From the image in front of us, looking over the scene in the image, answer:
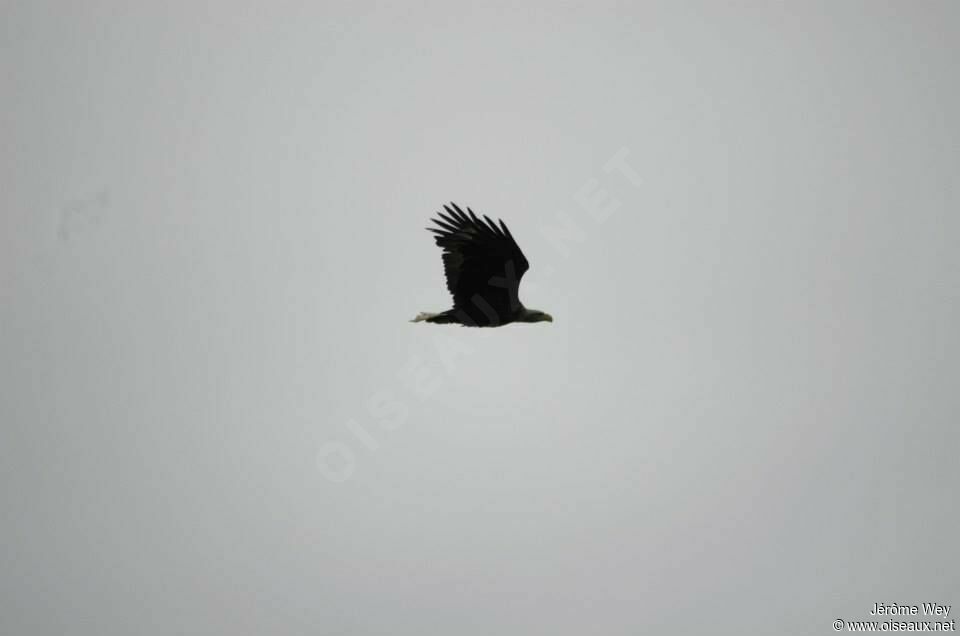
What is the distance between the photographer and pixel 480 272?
1085 inches

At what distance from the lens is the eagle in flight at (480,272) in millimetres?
26578

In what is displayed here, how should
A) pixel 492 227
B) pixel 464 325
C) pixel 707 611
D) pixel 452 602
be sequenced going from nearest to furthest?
pixel 492 227 < pixel 464 325 < pixel 707 611 < pixel 452 602

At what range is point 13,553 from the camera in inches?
7023

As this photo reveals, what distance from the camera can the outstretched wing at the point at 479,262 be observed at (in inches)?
1044

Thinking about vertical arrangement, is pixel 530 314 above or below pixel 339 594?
above

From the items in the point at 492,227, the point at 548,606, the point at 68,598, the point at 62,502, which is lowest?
the point at 548,606

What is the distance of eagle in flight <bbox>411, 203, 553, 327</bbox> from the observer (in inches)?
1046

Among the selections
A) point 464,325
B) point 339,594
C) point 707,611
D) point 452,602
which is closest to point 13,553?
point 339,594

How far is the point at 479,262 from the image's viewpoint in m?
27.3

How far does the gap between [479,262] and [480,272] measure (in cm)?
39

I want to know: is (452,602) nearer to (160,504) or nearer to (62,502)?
(160,504)

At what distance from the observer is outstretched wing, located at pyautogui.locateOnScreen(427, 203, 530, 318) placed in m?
26.5

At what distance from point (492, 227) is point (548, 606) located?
16056 cm

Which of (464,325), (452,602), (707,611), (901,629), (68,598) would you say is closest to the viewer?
(464,325)
